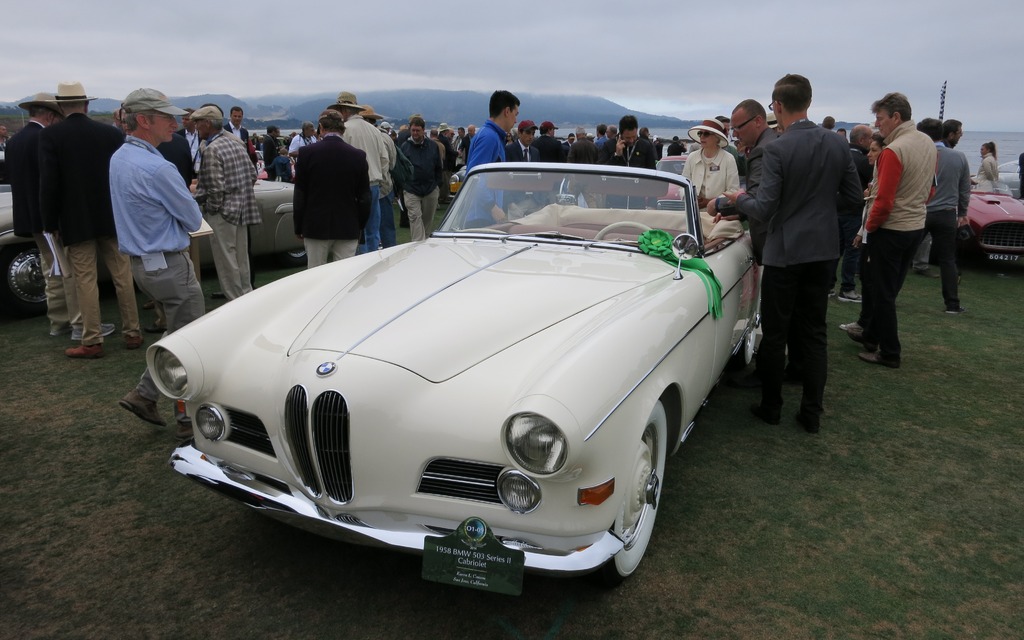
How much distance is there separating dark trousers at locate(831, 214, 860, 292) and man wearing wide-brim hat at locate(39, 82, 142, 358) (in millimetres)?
6701

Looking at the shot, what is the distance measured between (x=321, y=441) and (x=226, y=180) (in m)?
4.79

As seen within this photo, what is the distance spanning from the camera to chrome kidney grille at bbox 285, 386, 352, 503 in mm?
2486

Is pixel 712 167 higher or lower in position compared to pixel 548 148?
lower

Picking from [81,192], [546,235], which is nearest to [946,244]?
[546,235]

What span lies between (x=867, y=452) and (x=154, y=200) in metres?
4.50

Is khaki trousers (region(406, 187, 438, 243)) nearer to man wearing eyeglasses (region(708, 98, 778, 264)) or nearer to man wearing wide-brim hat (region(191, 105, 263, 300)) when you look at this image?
man wearing wide-brim hat (region(191, 105, 263, 300))

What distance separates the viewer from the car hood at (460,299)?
2711 millimetres

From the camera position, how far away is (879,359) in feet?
18.9

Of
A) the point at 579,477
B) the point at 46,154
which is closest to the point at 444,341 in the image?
the point at 579,477

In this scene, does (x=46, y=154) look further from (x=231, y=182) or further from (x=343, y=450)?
(x=343, y=450)

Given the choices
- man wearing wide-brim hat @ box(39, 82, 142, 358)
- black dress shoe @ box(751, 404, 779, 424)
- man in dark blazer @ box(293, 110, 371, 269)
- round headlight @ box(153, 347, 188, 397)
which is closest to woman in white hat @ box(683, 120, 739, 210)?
black dress shoe @ box(751, 404, 779, 424)

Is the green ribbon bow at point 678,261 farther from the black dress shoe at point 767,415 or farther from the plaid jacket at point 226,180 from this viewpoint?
the plaid jacket at point 226,180

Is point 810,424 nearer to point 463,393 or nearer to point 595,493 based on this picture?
point 595,493

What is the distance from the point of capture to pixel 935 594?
9.30 ft
